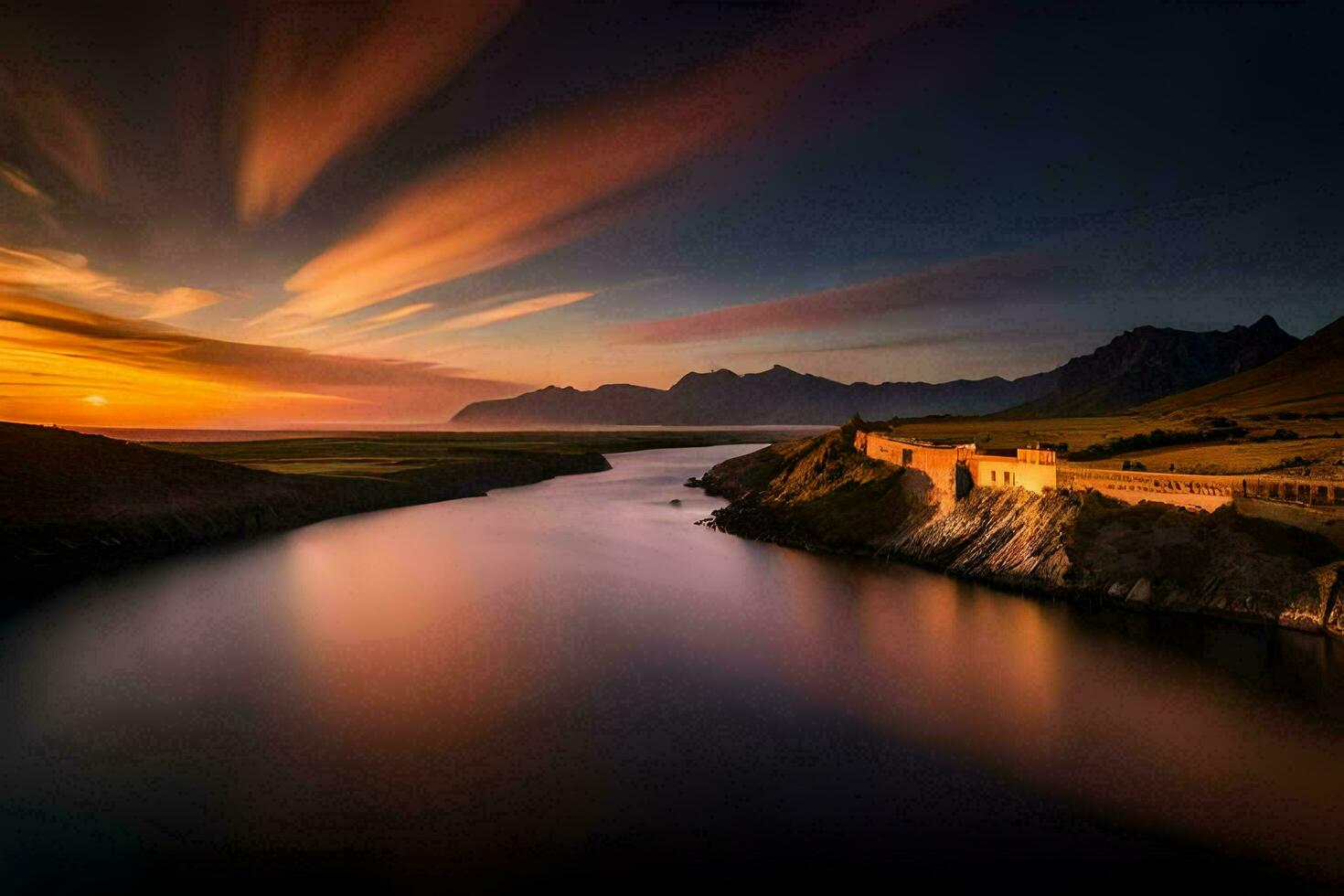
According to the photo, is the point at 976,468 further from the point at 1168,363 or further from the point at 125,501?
the point at 1168,363

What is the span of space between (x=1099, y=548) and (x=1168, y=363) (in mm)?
178377

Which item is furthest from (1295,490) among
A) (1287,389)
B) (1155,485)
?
(1287,389)

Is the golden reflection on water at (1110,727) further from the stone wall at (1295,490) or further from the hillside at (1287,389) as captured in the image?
the hillside at (1287,389)

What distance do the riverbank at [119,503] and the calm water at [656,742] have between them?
951 centimetres

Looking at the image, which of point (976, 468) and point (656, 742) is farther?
point (976, 468)

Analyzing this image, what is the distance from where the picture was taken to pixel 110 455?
5141 centimetres

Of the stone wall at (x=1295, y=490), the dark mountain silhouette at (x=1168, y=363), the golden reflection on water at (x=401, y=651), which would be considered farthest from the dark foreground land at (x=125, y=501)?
the dark mountain silhouette at (x=1168, y=363)

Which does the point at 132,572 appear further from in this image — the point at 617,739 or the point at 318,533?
the point at 617,739

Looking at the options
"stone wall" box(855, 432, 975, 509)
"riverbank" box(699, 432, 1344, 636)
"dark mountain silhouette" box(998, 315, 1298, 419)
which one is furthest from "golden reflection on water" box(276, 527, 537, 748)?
"dark mountain silhouette" box(998, 315, 1298, 419)

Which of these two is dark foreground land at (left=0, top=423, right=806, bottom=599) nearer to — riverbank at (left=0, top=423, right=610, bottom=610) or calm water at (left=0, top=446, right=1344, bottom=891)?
riverbank at (left=0, top=423, right=610, bottom=610)

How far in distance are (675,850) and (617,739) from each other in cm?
529

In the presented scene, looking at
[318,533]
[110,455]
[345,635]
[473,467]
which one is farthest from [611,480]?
[345,635]

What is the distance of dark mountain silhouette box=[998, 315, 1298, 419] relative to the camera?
165 metres

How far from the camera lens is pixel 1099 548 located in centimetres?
3077
